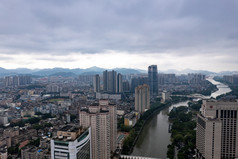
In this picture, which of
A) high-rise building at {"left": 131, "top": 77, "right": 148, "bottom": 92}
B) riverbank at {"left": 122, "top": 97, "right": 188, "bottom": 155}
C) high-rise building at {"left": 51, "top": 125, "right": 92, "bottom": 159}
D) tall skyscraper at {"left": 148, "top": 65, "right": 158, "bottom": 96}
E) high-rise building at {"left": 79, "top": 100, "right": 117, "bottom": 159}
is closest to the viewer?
high-rise building at {"left": 51, "top": 125, "right": 92, "bottom": 159}

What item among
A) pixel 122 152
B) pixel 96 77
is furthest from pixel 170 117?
pixel 96 77

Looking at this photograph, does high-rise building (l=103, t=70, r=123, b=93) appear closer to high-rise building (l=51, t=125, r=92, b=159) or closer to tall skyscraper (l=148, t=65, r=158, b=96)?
tall skyscraper (l=148, t=65, r=158, b=96)

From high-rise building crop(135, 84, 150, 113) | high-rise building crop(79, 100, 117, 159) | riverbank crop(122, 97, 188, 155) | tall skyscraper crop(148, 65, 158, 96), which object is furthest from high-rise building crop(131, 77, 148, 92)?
high-rise building crop(79, 100, 117, 159)

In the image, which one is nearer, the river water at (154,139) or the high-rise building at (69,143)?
the high-rise building at (69,143)

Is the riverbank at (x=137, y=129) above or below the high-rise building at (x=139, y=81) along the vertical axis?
below

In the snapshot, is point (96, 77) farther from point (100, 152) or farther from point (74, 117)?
point (100, 152)

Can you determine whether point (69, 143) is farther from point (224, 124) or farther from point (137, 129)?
point (137, 129)

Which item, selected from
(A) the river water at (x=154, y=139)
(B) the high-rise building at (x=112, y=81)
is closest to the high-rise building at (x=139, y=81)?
(B) the high-rise building at (x=112, y=81)

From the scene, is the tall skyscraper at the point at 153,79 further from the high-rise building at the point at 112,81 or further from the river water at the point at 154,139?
the river water at the point at 154,139
